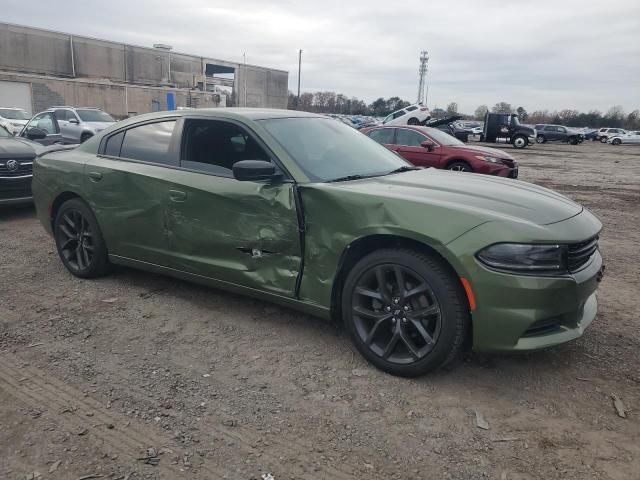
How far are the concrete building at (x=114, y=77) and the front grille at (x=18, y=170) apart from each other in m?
27.9

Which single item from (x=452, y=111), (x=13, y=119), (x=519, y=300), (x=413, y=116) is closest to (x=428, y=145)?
(x=519, y=300)

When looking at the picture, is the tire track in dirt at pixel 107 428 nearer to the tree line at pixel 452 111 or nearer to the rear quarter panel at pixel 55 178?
the rear quarter panel at pixel 55 178

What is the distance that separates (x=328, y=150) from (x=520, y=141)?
30486 millimetres

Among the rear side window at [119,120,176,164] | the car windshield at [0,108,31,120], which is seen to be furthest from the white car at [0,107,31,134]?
the rear side window at [119,120,176,164]

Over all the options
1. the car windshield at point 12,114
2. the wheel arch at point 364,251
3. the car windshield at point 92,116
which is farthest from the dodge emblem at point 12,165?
the car windshield at point 12,114

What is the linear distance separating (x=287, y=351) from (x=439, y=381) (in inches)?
39.8

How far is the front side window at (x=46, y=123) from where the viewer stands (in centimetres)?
1509

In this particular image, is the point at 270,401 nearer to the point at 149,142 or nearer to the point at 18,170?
the point at 149,142

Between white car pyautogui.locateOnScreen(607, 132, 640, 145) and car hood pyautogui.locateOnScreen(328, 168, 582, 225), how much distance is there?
48622 millimetres

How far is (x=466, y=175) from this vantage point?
157 inches

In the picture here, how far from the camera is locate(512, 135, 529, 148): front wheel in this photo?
1227 inches

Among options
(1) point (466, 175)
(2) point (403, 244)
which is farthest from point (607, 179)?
(2) point (403, 244)

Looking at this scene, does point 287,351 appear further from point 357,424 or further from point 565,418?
point 565,418

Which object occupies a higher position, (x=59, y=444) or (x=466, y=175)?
(x=466, y=175)
